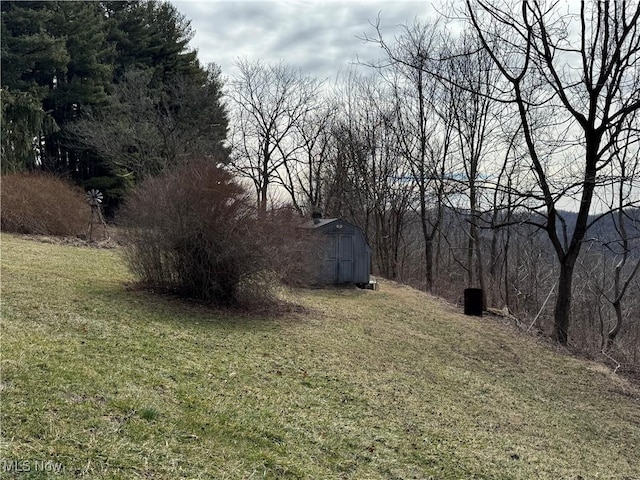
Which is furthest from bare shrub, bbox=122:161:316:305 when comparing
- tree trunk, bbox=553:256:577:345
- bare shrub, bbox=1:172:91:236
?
bare shrub, bbox=1:172:91:236

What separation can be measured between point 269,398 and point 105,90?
2543 centimetres

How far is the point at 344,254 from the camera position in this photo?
14.5m

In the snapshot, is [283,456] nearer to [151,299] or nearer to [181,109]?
[151,299]

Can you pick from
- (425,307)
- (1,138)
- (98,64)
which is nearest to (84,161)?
(98,64)

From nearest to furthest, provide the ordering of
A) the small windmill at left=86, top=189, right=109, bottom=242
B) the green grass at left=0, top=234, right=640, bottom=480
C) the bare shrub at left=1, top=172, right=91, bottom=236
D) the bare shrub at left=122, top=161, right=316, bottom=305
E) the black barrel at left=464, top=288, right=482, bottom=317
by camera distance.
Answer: the green grass at left=0, top=234, right=640, bottom=480 → the bare shrub at left=122, top=161, right=316, bottom=305 → the black barrel at left=464, top=288, right=482, bottom=317 → the bare shrub at left=1, top=172, right=91, bottom=236 → the small windmill at left=86, top=189, right=109, bottom=242

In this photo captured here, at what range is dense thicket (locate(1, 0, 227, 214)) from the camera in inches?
816

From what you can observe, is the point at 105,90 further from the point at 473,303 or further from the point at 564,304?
the point at 564,304

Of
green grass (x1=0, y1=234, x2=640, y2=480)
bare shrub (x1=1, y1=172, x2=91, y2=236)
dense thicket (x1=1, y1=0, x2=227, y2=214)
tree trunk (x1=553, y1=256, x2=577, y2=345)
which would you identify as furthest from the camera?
dense thicket (x1=1, y1=0, x2=227, y2=214)

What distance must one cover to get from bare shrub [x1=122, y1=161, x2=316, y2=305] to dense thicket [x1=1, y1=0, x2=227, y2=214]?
12427 millimetres

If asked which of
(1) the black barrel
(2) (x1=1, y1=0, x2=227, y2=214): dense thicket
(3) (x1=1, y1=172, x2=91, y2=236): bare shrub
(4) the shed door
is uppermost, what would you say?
(2) (x1=1, y1=0, x2=227, y2=214): dense thicket

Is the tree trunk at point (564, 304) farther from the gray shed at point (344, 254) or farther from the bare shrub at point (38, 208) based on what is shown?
the bare shrub at point (38, 208)

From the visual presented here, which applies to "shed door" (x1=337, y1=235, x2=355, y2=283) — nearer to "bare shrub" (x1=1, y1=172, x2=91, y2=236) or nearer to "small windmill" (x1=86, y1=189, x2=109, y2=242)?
"small windmill" (x1=86, y1=189, x2=109, y2=242)

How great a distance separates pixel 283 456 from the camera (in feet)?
10.4

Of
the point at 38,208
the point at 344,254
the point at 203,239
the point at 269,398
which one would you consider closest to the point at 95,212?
the point at 38,208
